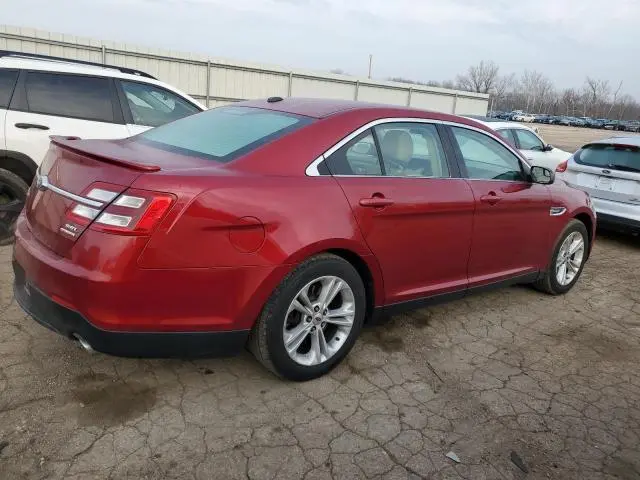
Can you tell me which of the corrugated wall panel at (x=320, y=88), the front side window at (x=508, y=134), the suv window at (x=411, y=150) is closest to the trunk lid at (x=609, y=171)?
the front side window at (x=508, y=134)

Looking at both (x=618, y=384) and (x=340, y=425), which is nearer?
(x=340, y=425)

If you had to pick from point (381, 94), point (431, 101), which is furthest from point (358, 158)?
point (431, 101)

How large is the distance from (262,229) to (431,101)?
21244 mm

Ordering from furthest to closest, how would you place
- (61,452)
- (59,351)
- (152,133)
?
1. (152,133)
2. (59,351)
3. (61,452)

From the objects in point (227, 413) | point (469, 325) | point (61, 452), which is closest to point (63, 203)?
point (61, 452)

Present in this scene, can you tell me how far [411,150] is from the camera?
3572 mm

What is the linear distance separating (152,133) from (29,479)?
2.16 meters

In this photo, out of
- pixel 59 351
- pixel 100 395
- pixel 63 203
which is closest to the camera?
pixel 63 203

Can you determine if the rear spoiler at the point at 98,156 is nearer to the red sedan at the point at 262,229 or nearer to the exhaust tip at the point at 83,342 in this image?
the red sedan at the point at 262,229

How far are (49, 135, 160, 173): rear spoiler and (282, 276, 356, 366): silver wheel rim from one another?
100 cm

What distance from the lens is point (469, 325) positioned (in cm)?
413

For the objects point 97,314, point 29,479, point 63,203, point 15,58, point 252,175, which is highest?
point 15,58

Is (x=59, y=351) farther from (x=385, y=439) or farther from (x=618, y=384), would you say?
(x=618, y=384)

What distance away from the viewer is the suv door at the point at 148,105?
18.1ft
